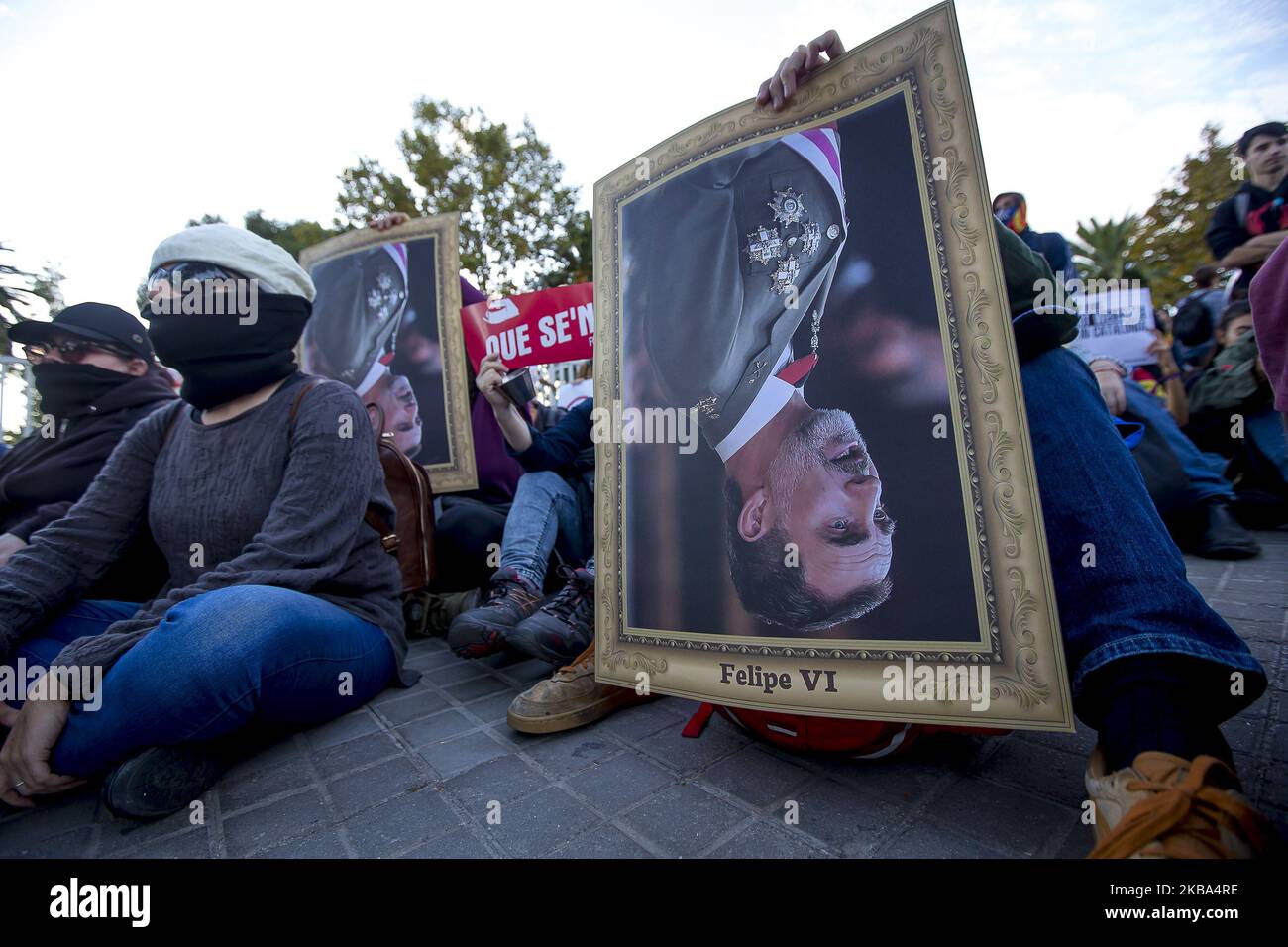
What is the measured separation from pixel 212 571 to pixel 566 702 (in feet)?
3.65

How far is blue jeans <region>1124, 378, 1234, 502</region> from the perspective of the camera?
3623mm

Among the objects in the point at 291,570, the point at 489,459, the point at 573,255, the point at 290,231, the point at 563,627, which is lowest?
the point at 563,627

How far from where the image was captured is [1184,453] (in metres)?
3.73

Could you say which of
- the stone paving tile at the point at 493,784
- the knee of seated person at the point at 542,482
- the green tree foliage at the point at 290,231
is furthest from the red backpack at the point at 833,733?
the green tree foliage at the point at 290,231

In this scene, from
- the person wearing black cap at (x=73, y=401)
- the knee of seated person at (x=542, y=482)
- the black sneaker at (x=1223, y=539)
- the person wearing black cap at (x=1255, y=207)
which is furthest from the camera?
the person wearing black cap at (x=1255, y=207)

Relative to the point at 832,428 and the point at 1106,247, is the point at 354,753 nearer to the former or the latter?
the point at 832,428

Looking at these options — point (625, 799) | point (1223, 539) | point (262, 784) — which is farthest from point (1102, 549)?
point (1223, 539)

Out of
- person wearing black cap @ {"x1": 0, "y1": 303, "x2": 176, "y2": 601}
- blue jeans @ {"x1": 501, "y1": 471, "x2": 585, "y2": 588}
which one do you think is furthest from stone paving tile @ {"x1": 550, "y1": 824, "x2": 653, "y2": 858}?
person wearing black cap @ {"x1": 0, "y1": 303, "x2": 176, "y2": 601}

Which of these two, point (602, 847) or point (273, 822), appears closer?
point (602, 847)

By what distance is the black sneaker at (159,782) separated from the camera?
4.63ft

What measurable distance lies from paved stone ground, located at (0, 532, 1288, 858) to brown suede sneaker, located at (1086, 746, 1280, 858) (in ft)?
0.87

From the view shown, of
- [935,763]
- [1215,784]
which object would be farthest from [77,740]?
[1215,784]

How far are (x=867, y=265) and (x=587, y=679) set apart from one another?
4.89 ft

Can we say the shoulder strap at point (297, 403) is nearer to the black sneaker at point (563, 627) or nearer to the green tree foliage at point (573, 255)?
the black sneaker at point (563, 627)
